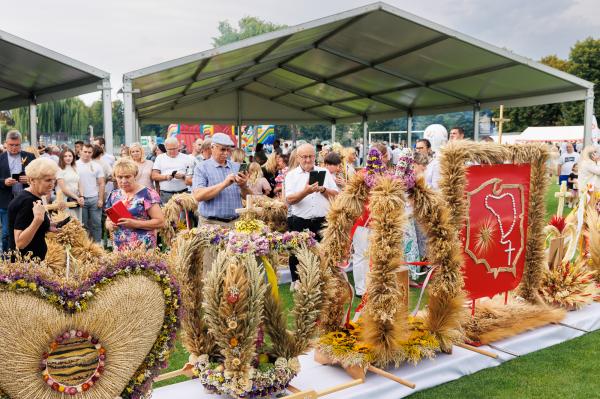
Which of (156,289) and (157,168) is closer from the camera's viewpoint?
(156,289)

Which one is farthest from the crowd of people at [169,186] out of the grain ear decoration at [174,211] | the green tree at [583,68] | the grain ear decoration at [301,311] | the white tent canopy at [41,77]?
the green tree at [583,68]

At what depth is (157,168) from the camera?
8.18 metres

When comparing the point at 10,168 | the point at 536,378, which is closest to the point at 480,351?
the point at 536,378

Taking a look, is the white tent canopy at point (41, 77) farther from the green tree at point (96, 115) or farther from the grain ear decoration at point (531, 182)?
the grain ear decoration at point (531, 182)

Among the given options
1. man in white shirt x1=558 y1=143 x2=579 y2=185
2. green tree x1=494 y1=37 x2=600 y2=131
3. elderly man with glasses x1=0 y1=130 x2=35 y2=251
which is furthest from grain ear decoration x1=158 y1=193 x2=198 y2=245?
green tree x1=494 y1=37 x2=600 y2=131

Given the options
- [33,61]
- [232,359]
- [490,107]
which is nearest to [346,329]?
[232,359]

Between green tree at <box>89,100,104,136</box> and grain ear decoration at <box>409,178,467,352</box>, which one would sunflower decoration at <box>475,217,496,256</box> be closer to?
grain ear decoration at <box>409,178,467,352</box>

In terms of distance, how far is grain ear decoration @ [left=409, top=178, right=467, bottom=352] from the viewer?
410cm

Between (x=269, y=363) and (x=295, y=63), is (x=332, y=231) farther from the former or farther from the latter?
(x=295, y=63)

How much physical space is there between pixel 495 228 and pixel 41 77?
8251mm

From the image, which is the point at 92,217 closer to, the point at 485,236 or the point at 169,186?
the point at 169,186

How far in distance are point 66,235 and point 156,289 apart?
2293 mm

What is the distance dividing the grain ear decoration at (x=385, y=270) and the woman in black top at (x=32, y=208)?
93.0 inches

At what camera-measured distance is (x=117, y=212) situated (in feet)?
14.8
